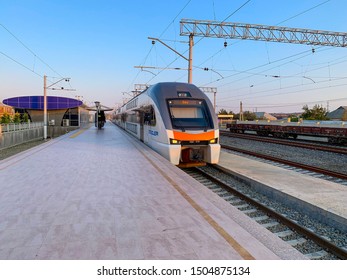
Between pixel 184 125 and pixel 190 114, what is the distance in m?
0.68

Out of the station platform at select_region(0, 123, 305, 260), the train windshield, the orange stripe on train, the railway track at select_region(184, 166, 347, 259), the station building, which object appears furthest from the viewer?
the station building

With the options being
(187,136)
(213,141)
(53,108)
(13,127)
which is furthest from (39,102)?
(213,141)

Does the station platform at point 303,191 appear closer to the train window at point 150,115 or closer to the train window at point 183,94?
the train window at point 183,94

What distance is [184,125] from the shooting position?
9.44 metres

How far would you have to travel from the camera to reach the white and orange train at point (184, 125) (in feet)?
30.0

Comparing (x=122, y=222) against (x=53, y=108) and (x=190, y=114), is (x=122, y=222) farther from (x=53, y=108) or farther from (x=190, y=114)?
(x=53, y=108)

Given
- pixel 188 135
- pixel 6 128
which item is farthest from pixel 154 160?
pixel 6 128

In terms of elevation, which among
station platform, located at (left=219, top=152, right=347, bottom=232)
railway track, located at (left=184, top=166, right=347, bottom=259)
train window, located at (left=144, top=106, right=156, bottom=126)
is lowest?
railway track, located at (left=184, top=166, right=347, bottom=259)

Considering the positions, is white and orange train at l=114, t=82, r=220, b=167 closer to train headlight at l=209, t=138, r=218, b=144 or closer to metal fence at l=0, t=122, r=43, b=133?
train headlight at l=209, t=138, r=218, b=144

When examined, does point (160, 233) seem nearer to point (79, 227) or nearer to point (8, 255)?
point (79, 227)

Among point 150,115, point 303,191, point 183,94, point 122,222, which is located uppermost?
point 183,94

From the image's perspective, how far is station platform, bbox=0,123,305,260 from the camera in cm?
302

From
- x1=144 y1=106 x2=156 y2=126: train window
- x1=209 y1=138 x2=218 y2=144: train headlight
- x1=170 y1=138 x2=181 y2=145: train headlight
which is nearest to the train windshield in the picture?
x1=209 y1=138 x2=218 y2=144: train headlight

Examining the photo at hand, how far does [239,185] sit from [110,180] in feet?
12.5
